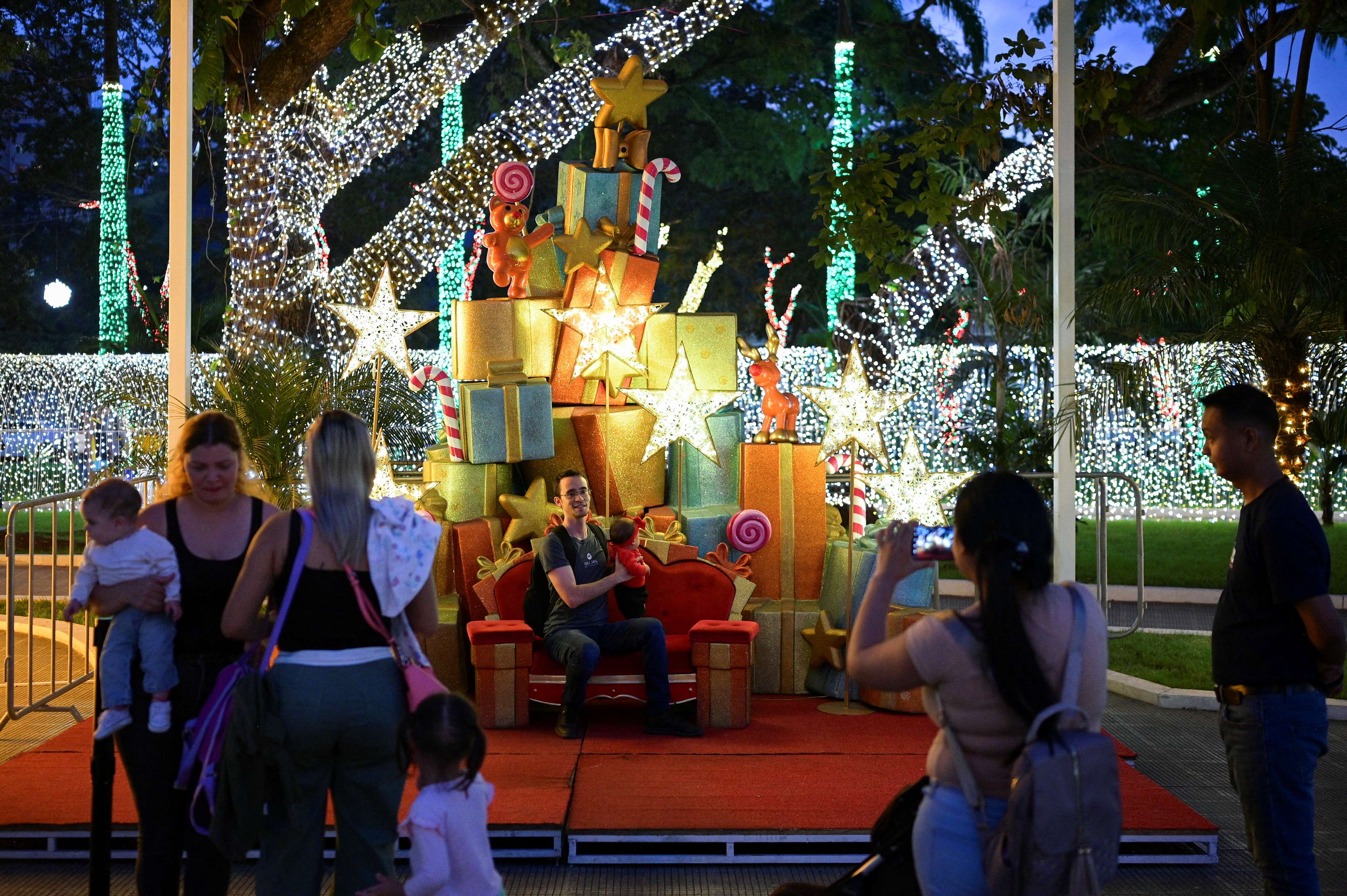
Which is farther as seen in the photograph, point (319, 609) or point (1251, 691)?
point (1251, 691)

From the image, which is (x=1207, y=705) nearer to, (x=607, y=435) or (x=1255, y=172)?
(x=1255, y=172)

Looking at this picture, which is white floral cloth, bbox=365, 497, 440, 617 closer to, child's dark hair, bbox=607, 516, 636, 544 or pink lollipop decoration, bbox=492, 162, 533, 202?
child's dark hair, bbox=607, 516, 636, 544

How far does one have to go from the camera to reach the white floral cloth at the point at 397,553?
10.2ft

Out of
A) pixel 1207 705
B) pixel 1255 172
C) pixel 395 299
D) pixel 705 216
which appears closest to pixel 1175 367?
pixel 1255 172

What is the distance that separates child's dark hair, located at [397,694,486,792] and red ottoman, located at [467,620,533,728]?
11.1 ft

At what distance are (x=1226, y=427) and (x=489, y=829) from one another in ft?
9.72

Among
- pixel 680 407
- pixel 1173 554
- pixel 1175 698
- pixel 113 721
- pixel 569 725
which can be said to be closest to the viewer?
pixel 113 721

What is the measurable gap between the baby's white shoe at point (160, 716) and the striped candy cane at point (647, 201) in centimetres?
481

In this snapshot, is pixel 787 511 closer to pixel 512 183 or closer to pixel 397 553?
pixel 512 183

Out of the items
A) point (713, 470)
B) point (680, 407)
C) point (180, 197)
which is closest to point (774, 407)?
point (713, 470)

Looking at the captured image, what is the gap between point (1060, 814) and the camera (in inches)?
94.1

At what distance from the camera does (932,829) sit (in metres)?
2.54

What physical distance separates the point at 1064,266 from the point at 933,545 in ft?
13.3

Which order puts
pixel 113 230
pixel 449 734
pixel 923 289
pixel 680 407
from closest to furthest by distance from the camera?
pixel 449 734 < pixel 680 407 < pixel 923 289 < pixel 113 230
